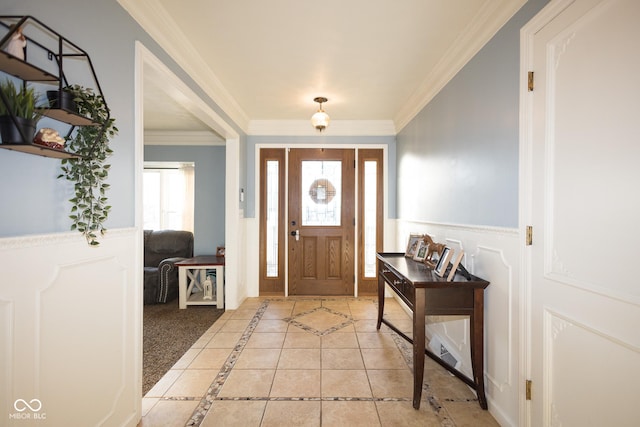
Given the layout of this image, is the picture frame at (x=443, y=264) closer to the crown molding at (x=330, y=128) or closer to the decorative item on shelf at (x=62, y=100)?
the decorative item on shelf at (x=62, y=100)

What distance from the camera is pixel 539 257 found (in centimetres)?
155

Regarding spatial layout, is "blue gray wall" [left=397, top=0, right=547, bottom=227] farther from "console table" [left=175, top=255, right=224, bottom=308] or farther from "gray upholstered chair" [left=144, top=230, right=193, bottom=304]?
"gray upholstered chair" [left=144, top=230, right=193, bottom=304]

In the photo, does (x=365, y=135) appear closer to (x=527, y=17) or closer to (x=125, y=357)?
(x=527, y=17)

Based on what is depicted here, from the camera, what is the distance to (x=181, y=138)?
4.90 m

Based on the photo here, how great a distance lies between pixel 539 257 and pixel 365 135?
3.33 meters

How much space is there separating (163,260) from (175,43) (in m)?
3.22

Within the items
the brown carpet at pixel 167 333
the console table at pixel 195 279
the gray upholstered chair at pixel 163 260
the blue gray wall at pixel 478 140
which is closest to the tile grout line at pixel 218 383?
the brown carpet at pixel 167 333

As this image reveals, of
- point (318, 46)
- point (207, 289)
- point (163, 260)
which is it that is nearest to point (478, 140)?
point (318, 46)

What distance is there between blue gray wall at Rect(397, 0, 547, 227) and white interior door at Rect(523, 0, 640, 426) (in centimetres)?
15

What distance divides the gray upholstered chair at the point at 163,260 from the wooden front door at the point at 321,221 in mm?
1723

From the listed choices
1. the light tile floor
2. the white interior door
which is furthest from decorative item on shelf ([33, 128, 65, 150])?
the white interior door

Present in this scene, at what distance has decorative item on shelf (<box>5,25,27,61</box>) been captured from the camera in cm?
98

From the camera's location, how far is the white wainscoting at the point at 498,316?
1.73 metres

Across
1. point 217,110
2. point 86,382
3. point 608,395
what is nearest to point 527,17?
point 608,395
